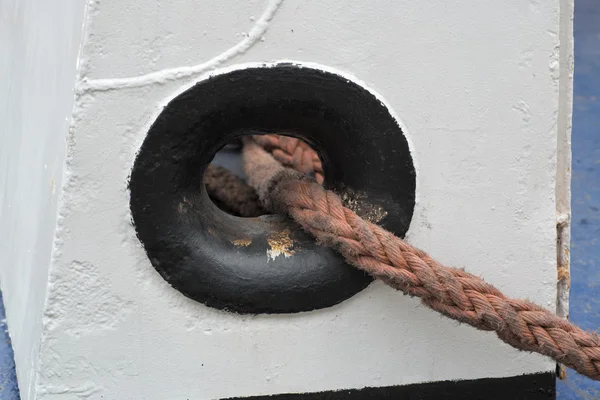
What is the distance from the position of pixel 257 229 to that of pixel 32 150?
1.38 feet

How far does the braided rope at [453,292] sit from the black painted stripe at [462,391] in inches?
7.0

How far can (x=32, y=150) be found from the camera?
1.24 m

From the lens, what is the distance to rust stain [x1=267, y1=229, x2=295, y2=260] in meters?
1.08

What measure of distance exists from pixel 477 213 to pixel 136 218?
0.51 m

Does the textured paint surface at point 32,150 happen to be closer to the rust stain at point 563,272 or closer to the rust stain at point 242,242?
the rust stain at point 242,242

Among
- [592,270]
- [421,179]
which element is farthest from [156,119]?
[592,270]

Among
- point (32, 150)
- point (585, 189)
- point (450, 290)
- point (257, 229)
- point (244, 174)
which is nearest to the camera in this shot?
point (450, 290)

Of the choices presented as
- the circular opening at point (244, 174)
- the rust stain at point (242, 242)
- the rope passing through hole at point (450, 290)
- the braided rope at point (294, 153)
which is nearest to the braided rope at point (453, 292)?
the rope passing through hole at point (450, 290)

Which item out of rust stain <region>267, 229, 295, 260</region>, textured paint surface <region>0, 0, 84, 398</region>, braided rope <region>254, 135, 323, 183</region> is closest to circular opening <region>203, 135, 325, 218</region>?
braided rope <region>254, 135, 323, 183</region>

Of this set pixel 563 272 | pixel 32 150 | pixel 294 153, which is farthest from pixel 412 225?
pixel 294 153

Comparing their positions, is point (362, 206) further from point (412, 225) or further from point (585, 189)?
point (585, 189)

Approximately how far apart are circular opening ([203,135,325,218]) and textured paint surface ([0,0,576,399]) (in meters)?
Result: 0.61

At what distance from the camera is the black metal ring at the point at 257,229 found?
3.25 feet

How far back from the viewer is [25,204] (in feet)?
4.16
